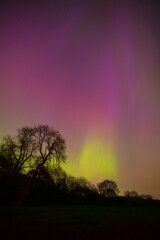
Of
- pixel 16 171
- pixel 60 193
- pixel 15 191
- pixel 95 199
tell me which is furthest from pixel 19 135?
pixel 95 199

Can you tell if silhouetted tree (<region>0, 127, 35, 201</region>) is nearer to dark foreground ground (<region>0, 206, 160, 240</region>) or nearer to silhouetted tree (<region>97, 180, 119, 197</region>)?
dark foreground ground (<region>0, 206, 160, 240</region>)

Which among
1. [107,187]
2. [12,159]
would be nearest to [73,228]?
[12,159]

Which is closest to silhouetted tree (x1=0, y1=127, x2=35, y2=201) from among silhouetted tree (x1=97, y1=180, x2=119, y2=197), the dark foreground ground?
the dark foreground ground

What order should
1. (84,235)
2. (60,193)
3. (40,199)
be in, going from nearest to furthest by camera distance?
1. (84,235)
2. (40,199)
3. (60,193)

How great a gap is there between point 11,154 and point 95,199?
31864mm

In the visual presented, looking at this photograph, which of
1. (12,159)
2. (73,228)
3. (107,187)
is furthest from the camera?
(107,187)

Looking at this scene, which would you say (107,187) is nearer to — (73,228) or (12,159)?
(12,159)

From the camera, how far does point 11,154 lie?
30891 millimetres

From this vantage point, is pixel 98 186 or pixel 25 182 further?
pixel 98 186

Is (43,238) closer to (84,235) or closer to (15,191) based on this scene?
(84,235)

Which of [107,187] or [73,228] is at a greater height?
[107,187]

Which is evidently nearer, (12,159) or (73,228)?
(73,228)

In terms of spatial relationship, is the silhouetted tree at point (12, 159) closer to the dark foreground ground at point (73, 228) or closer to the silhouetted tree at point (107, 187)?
the dark foreground ground at point (73, 228)

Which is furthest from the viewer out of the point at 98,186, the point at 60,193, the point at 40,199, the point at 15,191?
the point at 98,186
